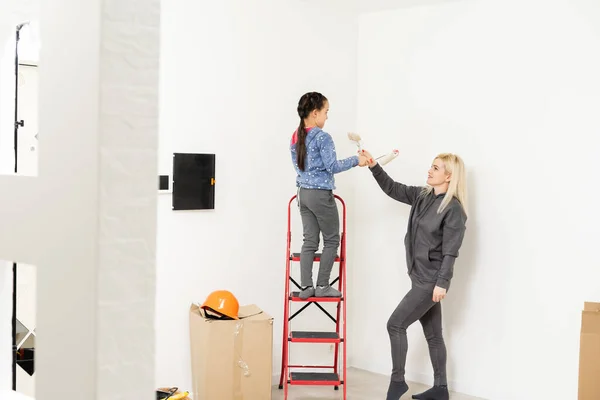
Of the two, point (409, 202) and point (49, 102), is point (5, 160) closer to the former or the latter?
point (49, 102)

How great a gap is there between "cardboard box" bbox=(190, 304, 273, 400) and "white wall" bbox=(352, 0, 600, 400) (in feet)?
4.45

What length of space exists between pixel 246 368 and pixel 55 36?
3671 millimetres

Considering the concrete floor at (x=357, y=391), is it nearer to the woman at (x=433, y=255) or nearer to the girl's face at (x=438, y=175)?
the woman at (x=433, y=255)

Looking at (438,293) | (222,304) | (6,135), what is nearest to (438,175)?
(438,293)

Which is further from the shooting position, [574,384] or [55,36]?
[574,384]

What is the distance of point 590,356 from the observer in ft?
10.6

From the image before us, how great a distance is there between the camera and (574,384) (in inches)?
171

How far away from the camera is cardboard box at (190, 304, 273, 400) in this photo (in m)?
4.10

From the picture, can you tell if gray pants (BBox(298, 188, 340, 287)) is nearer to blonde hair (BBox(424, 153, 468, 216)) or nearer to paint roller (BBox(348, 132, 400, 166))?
paint roller (BBox(348, 132, 400, 166))

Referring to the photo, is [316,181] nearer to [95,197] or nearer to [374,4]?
[374,4]

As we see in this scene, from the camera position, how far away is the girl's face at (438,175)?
4461mm

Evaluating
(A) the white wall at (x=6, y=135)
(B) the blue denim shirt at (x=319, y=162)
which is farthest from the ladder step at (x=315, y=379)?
(A) the white wall at (x=6, y=135)

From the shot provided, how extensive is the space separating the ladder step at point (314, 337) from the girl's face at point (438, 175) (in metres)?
1.14

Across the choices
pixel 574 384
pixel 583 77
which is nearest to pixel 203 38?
pixel 583 77
